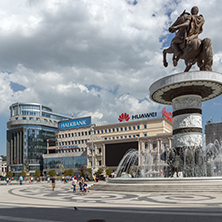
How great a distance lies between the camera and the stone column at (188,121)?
2500 cm

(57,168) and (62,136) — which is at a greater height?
(62,136)

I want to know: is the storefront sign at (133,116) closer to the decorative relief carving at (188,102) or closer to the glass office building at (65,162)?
the glass office building at (65,162)

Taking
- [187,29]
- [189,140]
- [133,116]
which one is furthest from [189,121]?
[133,116]

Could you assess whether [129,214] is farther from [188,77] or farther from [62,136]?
[62,136]

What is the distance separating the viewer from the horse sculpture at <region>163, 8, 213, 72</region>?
1035 inches

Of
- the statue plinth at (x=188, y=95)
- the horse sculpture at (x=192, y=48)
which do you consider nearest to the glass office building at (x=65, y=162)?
the statue plinth at (x=188, y=95)

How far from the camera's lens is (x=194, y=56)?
27250 millimetres

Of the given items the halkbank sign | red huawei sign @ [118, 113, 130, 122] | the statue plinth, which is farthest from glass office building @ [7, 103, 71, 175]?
the statue plinth

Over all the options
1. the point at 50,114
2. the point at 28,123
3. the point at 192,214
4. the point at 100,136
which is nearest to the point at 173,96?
the point at 192,214

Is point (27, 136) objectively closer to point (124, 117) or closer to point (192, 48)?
point (124, 117)

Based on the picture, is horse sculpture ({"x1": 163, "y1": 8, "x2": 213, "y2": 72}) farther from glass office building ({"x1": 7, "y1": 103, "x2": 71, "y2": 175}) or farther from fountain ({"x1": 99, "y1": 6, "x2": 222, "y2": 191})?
glass office building ({"x1": 7, "y1": 103, "x2": 71, "y2": 175})

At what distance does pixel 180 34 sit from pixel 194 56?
8.62 feet

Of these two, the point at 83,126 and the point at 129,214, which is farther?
the point at 83,126

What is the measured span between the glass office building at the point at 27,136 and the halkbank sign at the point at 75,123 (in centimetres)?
1911
